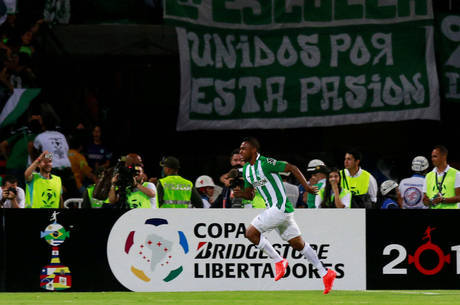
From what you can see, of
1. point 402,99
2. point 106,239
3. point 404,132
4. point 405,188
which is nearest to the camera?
point 106,239

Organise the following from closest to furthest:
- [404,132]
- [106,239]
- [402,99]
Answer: [106,239] → [402,99] → [404,132]

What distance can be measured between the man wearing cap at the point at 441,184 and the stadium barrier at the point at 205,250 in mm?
692

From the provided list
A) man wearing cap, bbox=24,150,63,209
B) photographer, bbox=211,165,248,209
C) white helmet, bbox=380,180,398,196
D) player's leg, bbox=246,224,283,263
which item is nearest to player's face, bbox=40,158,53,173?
man wearing cap, bbox=24,150,63,209

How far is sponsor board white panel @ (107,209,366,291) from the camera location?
14.6 m

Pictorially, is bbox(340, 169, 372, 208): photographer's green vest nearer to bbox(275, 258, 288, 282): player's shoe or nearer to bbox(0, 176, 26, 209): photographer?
bbox(275, 258, 288, 282): player's shoe

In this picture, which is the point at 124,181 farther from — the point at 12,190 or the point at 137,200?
the point at 12,190

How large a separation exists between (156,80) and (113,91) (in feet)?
2.71

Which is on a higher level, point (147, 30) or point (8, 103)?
point (147, 30)

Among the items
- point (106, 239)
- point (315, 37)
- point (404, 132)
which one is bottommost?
point (106, 239)

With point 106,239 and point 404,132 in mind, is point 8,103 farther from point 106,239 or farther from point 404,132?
point 404,132

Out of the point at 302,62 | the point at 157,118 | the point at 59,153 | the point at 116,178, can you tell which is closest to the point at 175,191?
the point at 116,178

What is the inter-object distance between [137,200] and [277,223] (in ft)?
7.28

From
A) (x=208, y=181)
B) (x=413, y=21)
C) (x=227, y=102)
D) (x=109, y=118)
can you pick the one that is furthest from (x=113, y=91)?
(x=413, y=21)

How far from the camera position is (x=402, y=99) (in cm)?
1847
